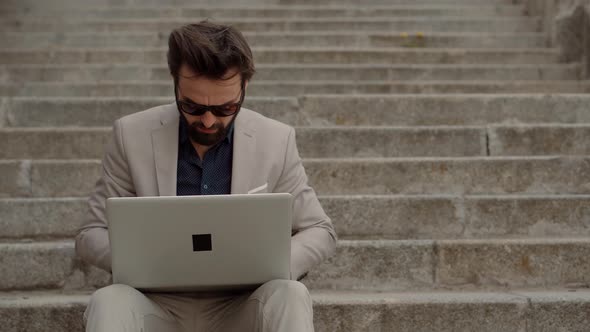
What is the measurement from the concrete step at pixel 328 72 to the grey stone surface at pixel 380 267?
2430 mm

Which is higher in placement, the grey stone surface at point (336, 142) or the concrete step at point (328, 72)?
the concrete step at point (328, 72)

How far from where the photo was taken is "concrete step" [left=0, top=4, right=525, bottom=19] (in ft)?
23.5

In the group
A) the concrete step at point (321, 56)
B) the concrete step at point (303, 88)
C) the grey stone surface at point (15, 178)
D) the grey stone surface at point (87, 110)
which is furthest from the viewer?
the concrete step at point (321, 56)

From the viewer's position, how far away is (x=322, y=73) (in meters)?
5.76

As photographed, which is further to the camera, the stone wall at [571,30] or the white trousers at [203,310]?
the stone wall at [571,30]

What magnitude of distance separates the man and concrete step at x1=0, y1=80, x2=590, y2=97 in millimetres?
2690

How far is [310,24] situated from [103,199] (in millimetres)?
4473

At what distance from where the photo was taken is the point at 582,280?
349 centimetres

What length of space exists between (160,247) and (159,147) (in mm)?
505

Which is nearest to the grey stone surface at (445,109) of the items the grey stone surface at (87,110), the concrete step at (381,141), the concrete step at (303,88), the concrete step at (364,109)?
the concrete step at (364,109)

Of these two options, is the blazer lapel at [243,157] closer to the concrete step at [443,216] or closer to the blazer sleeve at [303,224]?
the blazer sleeve at [303,224]

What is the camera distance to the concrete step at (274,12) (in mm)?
7176

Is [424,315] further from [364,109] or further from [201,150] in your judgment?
[364,109]

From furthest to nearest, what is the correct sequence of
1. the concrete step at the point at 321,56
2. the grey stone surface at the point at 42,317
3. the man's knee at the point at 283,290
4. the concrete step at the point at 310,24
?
1. the concrete step at the point at 310,24
2. the concrete step at the point at 321,56
3. the grey stone surface at the point at 42,317
4. the man's knee at the point at 283,290
